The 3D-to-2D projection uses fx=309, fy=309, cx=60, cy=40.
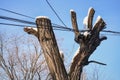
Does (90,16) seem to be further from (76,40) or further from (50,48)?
(50,48)

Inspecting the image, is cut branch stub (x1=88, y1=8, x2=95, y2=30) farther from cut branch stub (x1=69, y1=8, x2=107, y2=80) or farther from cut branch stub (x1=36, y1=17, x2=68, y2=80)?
cut branch stub (x1=36, y1=17, x2=68, y2=80)

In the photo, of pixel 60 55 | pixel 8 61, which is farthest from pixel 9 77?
pixel 60 55

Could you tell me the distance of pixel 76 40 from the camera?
6.70 meters

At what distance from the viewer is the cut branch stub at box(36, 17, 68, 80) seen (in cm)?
642

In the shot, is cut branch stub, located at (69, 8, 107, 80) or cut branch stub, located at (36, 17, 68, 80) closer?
cut branch stub, located at (36, 17, 68, 80)

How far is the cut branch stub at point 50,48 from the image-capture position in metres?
6.42

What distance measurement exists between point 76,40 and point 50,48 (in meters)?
0.62

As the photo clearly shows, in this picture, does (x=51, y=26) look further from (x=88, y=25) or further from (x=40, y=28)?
(x=88, y=25)

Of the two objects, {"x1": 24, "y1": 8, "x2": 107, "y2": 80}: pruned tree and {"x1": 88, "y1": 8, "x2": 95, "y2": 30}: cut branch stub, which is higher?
{"x1": 88, "y1": 8, "x2": 95, "y2": 30}: cut branch stub

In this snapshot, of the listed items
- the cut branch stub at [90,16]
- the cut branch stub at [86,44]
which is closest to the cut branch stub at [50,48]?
the cut branch stub at [86,44]

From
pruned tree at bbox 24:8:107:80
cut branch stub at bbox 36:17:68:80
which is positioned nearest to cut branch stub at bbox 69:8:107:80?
pruned tree at bbox 24:8:107:80

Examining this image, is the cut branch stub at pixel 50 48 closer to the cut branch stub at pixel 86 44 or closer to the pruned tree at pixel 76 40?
the pruned tree at pixel 76 40

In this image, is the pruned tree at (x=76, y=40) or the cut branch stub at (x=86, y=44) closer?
the pruned tree at (x=76, y=40)

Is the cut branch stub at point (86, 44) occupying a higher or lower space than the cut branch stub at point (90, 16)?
lower
